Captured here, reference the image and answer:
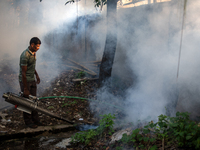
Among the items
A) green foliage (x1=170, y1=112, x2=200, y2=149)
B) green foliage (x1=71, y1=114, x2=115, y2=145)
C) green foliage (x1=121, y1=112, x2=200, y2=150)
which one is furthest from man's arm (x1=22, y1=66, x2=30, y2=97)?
green foliage (x1=170, y1=112, x2=200, y2=149)

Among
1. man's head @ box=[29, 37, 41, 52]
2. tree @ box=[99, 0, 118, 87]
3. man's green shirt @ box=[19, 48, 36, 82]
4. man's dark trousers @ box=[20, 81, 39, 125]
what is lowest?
man's dark trousers @ box=[20, 81, 39, 125]

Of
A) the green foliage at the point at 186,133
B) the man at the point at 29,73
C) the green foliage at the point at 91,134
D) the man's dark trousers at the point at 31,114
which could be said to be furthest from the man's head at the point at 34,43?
the green foliage at the point at 186,133

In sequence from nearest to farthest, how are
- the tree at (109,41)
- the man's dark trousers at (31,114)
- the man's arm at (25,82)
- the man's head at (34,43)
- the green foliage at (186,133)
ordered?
the green foliage at (186,133)
the man's arm at (25,82)
the man's head at (34,43)
the man's dark trousers at (31,114)
the tree at (109,41)

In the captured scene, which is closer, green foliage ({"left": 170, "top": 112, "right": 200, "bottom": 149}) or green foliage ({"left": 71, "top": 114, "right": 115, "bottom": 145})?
green foliage ({"left": 170, "top": 112, "right": 200, "bottom": 149})

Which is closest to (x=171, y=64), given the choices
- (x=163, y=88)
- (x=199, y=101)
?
(x=163, y=88)

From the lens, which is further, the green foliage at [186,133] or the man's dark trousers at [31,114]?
the man's dark trousers at [31,114]

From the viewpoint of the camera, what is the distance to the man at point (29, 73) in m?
3.38

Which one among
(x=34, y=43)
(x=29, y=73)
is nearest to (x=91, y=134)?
(x=29, y=73)

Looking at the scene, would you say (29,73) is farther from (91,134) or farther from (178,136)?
(178,136)

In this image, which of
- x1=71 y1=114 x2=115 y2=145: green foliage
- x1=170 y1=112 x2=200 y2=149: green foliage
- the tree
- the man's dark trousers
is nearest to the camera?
x1=170 y1=112 x2=200 y2=149: green foliage

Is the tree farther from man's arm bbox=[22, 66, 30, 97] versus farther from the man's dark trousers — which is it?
man's arm bbox=[22, 66, 30, 97]

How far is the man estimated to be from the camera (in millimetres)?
3384

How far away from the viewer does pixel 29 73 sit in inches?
141

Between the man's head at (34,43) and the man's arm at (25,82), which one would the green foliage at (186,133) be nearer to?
the man's arm at (25,82)
